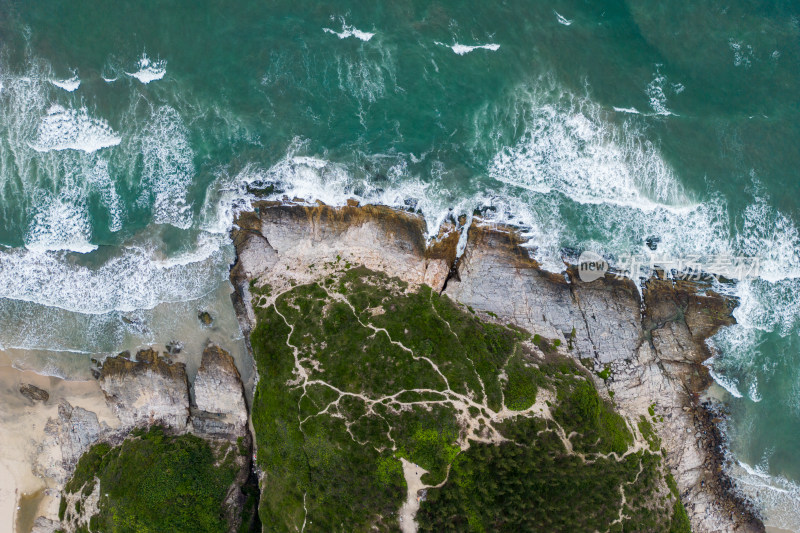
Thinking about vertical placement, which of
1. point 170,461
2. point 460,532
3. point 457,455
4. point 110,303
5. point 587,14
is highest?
point 587,14

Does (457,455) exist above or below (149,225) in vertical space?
below

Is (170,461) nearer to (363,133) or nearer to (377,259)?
(377,259)

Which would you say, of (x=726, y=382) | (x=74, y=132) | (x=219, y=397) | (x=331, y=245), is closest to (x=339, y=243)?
(x=331, y=245)

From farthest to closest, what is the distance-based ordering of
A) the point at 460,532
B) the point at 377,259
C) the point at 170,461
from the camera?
1. the point at 377,259
2. the point at 170,461
3. the point at 460,532

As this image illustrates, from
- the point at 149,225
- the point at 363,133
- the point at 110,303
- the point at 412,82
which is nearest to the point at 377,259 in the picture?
the point at 363,133

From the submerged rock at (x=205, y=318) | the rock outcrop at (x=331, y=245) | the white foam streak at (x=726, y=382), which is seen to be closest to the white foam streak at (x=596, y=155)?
the rock outcrop at (x=331, y=245)

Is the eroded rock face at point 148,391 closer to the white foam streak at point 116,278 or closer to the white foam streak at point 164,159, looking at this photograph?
the white foam streak at point 116,278

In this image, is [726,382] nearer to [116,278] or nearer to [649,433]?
[649,433]
